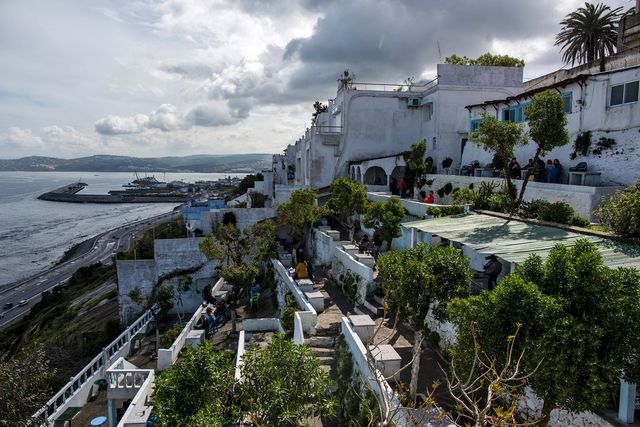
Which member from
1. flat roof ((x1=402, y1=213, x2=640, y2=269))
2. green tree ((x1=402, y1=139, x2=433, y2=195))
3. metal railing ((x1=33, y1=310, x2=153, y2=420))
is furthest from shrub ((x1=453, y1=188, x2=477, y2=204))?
metal railing ((x1=33, y1=310, x2=153, y2=420))

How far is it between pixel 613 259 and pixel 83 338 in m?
27.7

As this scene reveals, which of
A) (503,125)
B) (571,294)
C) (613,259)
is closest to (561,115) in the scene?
(503,125)

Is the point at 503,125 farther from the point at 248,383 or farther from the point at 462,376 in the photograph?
the point at 248,383

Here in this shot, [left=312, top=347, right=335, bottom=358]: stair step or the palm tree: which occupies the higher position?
the palm tree

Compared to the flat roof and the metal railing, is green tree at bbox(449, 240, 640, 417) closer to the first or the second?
the flat roof

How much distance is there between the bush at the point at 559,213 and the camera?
12687 millimetres

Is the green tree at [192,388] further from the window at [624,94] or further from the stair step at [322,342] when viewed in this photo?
the window at [624,94]

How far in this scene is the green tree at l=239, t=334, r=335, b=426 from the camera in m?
6.99

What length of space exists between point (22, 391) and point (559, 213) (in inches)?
666

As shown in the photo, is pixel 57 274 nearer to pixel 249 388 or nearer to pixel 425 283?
pixel 249 388

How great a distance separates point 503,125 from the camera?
1545 cm

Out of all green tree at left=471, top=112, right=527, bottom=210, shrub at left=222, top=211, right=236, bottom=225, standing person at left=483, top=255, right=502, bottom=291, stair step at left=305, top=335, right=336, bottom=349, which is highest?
green tree at left=471, top=112, right=527, bottom=210

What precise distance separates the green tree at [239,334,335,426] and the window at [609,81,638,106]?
15.4 metres

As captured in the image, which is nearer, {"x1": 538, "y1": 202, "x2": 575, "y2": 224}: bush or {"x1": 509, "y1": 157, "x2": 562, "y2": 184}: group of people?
{"x1": 538, "y1": 202, "x2": 575, "y2": 224}: bush
